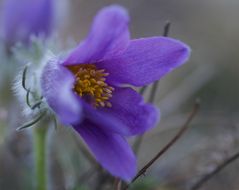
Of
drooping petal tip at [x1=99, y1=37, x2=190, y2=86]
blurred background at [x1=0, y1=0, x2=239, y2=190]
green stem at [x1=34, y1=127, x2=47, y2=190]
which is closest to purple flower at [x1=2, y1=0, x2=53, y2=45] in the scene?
blurred background at [x1=0, y1=0, x2=239, y2=190]

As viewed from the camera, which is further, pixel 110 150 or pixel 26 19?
pixel 26 19

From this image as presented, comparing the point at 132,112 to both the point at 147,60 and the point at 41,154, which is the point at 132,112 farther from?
the point at 41,154

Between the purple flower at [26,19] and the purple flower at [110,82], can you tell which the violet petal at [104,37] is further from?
the purple flower at [26,19]

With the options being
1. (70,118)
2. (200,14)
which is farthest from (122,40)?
(200,14)

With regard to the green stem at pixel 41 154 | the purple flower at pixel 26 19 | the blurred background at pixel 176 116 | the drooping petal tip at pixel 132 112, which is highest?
the drooping petal tip at pixel 132 112

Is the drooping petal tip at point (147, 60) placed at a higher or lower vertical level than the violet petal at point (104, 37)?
lower

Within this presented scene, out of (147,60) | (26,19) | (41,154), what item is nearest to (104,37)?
(147,60)

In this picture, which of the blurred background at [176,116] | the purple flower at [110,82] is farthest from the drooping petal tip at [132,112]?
the blurred background at [176,116]
